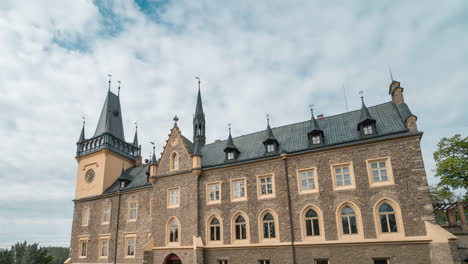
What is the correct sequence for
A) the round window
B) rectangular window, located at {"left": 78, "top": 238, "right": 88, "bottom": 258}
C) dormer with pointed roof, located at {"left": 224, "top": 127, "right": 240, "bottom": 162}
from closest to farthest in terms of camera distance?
dormer with pointed roof, located at {"left": 224, "top": 127, "right": 240, "bottom": 162}, rectangular window, located at {"left": 78, "top": 238, "right": 88, "bottom": 258}, the round window

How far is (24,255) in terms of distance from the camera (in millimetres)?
34500

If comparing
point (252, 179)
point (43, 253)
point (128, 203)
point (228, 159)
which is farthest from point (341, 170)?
point (43, 253)

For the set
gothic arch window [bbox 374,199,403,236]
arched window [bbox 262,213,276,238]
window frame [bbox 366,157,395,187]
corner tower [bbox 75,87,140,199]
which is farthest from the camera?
corner tower [bbox 75,87,140,199]

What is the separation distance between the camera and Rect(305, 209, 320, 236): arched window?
805 inches

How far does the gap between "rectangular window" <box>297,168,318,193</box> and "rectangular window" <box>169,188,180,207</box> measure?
1103cm

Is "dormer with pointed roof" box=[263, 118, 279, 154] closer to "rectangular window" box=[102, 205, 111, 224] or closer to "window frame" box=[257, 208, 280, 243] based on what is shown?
"window frame" box=[257, 208, 280, 243]

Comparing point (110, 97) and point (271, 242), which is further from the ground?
point (110, 97)

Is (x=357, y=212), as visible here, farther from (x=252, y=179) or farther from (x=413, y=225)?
(x=252, y=179)

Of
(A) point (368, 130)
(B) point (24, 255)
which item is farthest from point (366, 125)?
(B) point (24, 255)

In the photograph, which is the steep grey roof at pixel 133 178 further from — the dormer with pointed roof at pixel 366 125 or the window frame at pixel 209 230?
the dormer with pointed roof at pixel 366 125

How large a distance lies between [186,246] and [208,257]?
2.11 metres

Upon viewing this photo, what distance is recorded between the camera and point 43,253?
3625cm

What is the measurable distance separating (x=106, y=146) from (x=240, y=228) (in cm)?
2097

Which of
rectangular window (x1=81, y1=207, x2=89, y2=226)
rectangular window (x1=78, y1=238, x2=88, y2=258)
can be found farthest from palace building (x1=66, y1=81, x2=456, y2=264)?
rectangular window (x1=81, y1=207, x2=89, y2=226)
